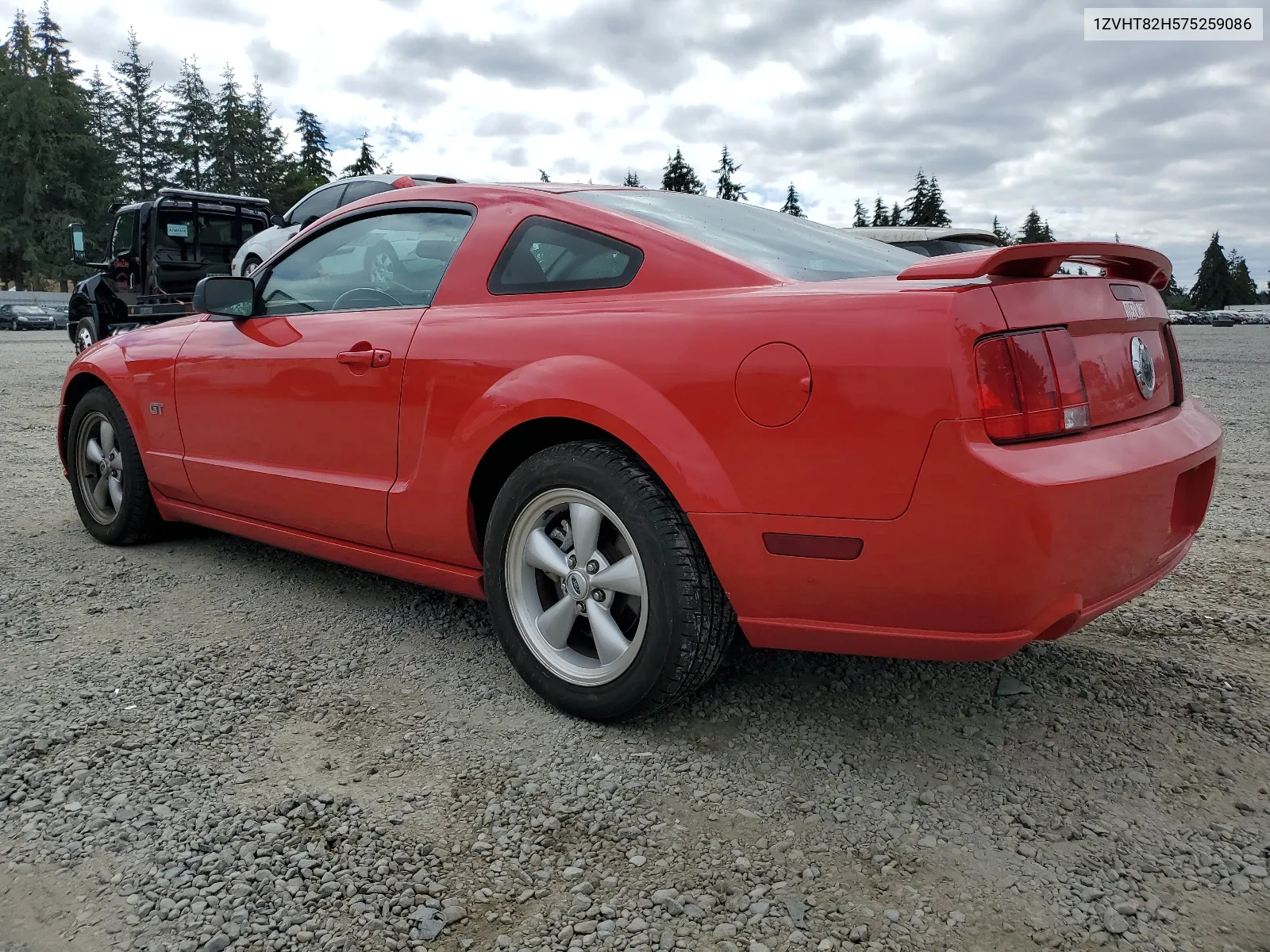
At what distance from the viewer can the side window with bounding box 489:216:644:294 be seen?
2.51 metres

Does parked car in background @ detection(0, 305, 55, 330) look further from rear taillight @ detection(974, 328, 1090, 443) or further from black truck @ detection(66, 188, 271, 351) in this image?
rear taillight @ detection(974, 328, 1090, 443)

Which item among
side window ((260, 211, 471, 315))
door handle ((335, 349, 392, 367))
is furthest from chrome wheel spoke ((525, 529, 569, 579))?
side window ((260, 211, 471, 315))

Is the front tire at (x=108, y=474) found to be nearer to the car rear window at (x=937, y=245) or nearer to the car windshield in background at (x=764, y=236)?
the car windshield in background at (x=764, y=236)

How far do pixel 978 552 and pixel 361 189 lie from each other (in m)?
9.77

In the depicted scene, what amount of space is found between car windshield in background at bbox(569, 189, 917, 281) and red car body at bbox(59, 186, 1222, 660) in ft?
0.39

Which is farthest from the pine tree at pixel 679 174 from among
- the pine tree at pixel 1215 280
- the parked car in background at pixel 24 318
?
the pine tree at pixel 1215 280

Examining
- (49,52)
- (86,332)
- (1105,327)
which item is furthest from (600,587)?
(49,52)

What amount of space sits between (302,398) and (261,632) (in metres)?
0.80

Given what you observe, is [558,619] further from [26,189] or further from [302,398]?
[26,189]

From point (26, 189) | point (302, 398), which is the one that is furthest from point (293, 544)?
point (26, 189)

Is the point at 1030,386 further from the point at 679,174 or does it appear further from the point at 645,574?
the point at 679,174

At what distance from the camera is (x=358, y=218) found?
3330mm

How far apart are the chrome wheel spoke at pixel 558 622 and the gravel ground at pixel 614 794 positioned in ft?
0.66

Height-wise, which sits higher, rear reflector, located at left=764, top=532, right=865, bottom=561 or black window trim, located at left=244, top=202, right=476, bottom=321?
black window trim, located at left=244, top=202, right=476, bottom=321
